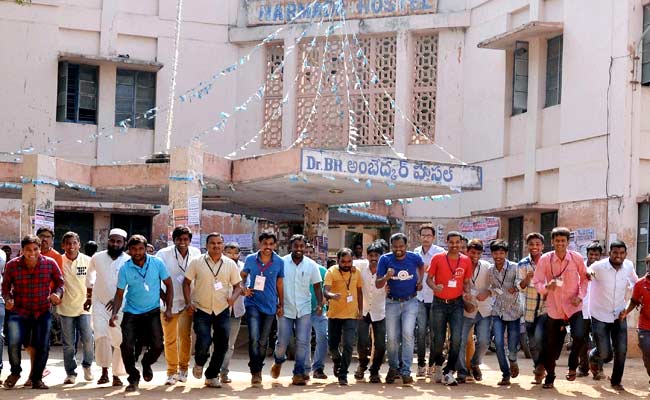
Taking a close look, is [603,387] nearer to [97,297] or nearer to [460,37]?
[97,297]

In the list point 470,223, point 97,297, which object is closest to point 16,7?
point 470,223

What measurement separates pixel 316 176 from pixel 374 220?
27.4 feet

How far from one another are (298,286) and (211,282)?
1080mm

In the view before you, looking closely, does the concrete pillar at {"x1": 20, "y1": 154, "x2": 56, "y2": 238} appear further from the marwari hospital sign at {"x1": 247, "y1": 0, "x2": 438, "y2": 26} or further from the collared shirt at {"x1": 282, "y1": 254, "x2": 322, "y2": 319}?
the marwari hospital sign at {"x1": 247, "y1": 0, "x2": 438, "y2": 26}

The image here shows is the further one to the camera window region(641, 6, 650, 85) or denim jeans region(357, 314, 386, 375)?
window region(641, 6, 650, 85)

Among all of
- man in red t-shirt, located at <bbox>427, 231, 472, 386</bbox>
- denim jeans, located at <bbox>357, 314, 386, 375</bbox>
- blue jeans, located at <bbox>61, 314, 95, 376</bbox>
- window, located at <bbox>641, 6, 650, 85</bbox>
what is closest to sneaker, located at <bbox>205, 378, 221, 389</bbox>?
blue jeans, located at <bbox>61, 314, 95, 376</bbox>

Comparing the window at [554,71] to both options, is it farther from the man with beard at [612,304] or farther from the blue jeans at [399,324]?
the blue jeans at [399,324]

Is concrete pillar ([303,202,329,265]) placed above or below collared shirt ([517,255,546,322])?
above

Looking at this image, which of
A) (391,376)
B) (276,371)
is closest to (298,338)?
(276,371)

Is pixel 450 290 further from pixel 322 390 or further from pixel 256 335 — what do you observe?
pixel 256 335

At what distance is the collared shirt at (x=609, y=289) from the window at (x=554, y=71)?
9.34 m

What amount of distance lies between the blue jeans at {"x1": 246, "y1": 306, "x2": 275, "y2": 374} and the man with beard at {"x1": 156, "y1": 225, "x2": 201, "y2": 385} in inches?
24.7

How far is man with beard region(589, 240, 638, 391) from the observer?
483 inches

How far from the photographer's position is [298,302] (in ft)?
39.6
